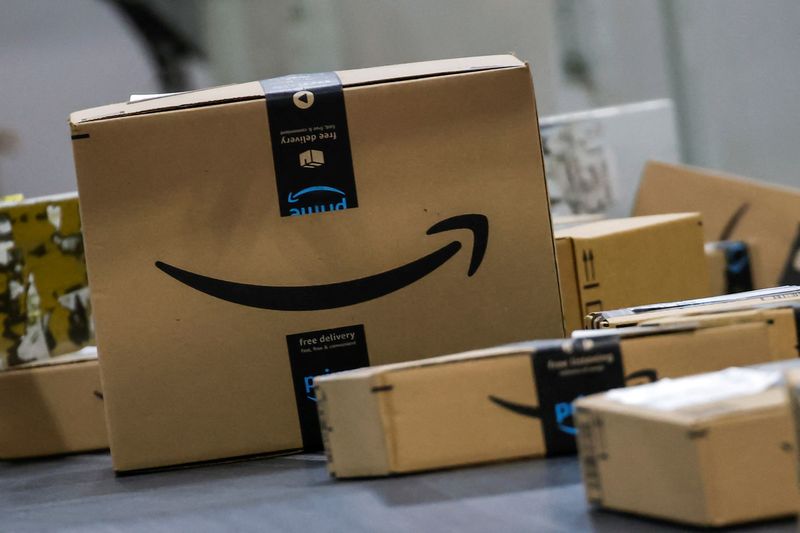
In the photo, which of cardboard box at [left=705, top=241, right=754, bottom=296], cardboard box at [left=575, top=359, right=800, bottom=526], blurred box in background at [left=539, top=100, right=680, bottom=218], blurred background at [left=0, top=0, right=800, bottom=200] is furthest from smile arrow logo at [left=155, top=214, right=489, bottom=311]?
blurred background at [left=0, top=0, right=800, bottom=200]

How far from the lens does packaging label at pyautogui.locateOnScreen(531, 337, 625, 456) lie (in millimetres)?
1171

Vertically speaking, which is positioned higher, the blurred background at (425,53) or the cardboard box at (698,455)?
the blurred background at (425,53)

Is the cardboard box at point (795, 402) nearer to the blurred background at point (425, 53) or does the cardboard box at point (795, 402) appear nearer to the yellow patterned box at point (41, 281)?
the yellow patterned box at point (41, 281)

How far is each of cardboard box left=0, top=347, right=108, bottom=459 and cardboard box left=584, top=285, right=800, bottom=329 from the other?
79 cm

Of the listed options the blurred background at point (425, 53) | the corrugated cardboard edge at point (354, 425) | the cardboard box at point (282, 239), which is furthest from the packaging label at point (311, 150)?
the blurred background at point (425, 53)

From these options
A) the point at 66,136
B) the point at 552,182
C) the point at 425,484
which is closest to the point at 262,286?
the point at 425,484

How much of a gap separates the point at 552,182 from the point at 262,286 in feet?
4.79

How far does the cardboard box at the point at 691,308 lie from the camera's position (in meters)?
1.31

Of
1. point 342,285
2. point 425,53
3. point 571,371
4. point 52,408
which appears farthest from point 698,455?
point 425,53

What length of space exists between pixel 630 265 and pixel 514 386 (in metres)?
0.55

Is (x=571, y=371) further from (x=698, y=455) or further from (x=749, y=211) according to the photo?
(x=749, y=211)

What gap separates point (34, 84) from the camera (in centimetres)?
325

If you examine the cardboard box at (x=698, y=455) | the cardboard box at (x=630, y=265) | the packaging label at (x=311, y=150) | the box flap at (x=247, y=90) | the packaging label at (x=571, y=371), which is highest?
the box flap at (x=247, y=90)

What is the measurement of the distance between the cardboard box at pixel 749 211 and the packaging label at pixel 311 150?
1186 mm
